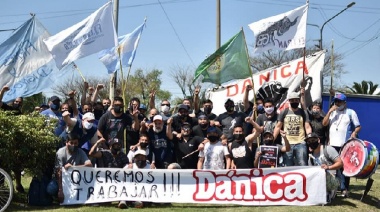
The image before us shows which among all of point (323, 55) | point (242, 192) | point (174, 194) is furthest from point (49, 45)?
point (323, 55)

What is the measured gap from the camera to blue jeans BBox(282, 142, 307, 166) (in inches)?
340

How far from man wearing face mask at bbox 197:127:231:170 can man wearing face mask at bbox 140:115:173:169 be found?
67 cm

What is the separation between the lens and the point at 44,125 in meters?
8.72

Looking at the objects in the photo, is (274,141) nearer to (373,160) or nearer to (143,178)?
(373,160)

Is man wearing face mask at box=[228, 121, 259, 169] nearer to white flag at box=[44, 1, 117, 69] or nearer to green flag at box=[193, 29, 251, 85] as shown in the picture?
green flag at box=[193, 29, 251, 85]

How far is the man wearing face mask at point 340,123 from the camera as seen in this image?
922 centimetres

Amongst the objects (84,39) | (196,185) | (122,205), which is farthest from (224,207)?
(84,39)

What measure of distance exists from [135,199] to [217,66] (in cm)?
367

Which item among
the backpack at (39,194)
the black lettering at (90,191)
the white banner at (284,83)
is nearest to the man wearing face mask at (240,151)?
the white banner at (284,83)

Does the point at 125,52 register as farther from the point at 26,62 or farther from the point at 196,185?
the point at 196,185

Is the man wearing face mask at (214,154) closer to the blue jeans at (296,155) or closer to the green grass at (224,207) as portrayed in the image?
the green grass at (224,207)

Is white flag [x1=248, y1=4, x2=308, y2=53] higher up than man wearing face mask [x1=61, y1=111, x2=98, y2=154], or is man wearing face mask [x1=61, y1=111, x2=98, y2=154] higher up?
white flag [x1=248, y1=4, x2=308, y2=53]

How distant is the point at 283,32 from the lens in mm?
10070

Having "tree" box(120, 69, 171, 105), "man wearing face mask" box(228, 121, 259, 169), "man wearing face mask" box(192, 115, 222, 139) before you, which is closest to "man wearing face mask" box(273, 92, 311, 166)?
"man wearing face mask" box(228, 121, 259, 169)
